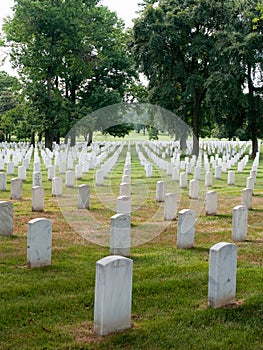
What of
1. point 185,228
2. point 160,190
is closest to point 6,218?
point 185,228

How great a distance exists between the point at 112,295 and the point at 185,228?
3452 millimetres

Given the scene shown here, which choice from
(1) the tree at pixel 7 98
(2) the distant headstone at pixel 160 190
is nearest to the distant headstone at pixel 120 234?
(2) the distant headstone at pixel 160 190

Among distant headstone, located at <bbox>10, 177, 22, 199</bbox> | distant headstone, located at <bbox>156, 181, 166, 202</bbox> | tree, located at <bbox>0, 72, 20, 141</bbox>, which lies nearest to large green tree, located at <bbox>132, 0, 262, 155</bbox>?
tree, located at <bbox>0, 72, 20, 141</bbox>

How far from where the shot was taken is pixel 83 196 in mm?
11648

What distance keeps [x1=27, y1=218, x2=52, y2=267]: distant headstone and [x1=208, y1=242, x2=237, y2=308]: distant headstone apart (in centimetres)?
252

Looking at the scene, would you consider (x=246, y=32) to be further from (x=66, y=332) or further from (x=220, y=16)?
(x=66, y=332)

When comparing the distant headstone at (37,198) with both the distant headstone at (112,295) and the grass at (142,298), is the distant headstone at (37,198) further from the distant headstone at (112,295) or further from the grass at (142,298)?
the distant headstone at (112,295)

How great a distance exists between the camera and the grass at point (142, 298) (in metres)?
4.60

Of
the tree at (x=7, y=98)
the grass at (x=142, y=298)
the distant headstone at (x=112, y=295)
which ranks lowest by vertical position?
the grass at (x=142, y=298)

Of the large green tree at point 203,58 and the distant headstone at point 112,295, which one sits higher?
the large green tree at point 203,58

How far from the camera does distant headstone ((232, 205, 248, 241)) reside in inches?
341

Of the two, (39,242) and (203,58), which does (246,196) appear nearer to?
(39,242)

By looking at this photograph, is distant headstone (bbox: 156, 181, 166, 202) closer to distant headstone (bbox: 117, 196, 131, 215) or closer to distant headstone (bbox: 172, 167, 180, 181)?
distant headstone (bbox: 117, 196, 131, 215)

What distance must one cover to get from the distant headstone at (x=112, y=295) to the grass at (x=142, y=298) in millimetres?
110
